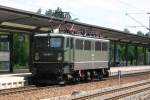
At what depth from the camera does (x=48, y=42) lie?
1051 inches

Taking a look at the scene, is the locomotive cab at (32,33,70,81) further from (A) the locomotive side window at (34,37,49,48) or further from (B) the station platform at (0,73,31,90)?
(B) the station platform at (0,73,31,90)

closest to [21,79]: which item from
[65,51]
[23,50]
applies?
[65,51]

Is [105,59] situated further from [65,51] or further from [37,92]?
[37,92]

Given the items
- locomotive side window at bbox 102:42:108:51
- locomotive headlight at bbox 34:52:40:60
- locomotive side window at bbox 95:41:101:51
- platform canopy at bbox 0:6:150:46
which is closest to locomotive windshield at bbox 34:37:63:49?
locomotive headlight at bbox 34:52:40:60

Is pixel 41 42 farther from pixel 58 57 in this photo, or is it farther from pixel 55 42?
pixel 58 57

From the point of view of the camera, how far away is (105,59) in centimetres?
3369

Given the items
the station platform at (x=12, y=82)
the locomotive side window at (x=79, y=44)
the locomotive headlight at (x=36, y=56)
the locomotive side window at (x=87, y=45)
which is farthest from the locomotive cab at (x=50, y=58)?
the locomotive side window at (x=87, y=45)

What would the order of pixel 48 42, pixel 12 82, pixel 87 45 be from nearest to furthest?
pixel 12 82 → pixel 48 42 → pixel 87 45

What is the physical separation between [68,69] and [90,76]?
5.38 metres

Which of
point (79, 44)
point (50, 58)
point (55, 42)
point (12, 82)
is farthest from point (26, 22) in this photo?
point (12, 82)

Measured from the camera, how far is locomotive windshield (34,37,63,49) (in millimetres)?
26417

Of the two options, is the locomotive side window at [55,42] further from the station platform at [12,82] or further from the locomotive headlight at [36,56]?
the station platform at [12,82]

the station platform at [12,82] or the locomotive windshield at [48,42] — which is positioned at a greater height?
the locomotive windshield at [48,42]

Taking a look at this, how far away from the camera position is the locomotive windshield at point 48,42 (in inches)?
1040
